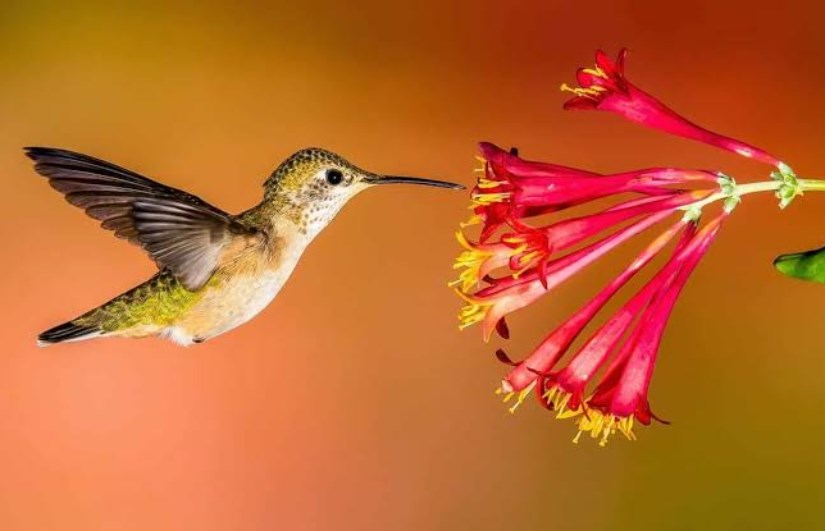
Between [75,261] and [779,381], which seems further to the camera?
[779,381]

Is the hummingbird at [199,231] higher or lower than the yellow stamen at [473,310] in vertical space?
higher

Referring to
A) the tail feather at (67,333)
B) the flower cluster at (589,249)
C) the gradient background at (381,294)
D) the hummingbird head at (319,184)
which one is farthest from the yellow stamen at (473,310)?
the gradient background at (381,294)

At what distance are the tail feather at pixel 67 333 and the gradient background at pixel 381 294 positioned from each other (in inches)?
23.9

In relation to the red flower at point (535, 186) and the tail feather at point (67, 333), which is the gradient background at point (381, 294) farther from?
the red flower at point (535, 186)

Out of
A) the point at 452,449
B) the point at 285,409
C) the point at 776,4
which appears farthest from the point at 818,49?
the point at 285,409

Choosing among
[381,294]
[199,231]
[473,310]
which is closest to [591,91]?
[473,310]

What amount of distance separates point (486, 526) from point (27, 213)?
0.86 meters

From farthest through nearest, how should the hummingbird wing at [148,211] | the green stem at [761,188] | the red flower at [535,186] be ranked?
the hummingbird wing at [148,211], the red flower at [535,186], the green stem at [761,188]

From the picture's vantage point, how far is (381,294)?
1.58m

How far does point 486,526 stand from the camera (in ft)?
5.41

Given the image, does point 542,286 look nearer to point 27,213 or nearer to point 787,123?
point 27,213

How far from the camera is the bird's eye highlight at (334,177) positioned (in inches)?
27.9

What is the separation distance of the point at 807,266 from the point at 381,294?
1098 mm

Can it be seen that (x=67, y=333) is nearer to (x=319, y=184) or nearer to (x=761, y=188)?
(x=319, y=184)
